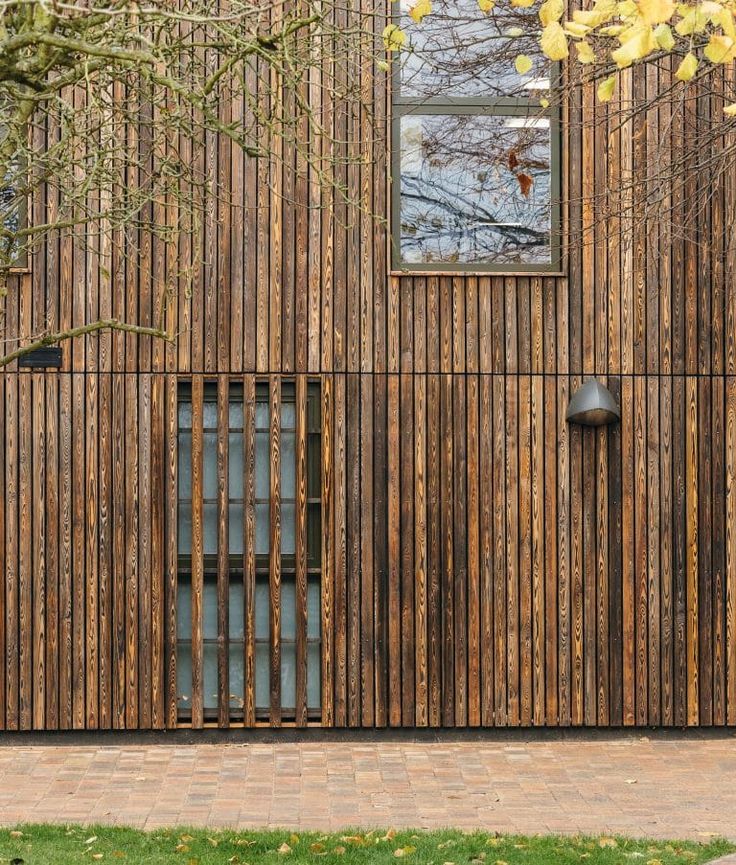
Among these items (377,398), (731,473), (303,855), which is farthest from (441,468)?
(303,855)

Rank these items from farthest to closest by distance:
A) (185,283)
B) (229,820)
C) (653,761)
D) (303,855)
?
(185,283) → (653,761) → (229,820) → (303,855)

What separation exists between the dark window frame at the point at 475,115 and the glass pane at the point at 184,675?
10.5ft

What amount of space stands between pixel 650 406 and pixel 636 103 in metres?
2.21

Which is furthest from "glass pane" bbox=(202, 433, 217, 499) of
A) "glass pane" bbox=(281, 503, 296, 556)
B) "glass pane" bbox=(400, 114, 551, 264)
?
"glass pane" bbox=(400, 114, 551, 264)

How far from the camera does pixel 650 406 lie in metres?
8.53

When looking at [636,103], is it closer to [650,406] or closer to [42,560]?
[650,406]

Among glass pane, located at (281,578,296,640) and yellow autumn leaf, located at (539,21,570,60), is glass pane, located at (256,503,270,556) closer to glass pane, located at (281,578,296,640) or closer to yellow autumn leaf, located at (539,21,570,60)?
glass pane, located at (281,578,296,640)

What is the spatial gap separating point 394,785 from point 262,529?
2.19 m

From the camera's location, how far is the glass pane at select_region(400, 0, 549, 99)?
827 centimetres

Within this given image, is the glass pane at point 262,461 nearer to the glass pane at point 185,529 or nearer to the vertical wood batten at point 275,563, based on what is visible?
the vertical wood batten at point 275,563

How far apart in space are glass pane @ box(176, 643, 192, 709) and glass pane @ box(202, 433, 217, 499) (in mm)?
1161

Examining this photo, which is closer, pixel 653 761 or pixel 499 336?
pixel 653 761

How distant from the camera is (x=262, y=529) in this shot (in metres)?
8.50

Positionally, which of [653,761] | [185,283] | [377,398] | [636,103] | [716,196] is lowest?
[653,761]
